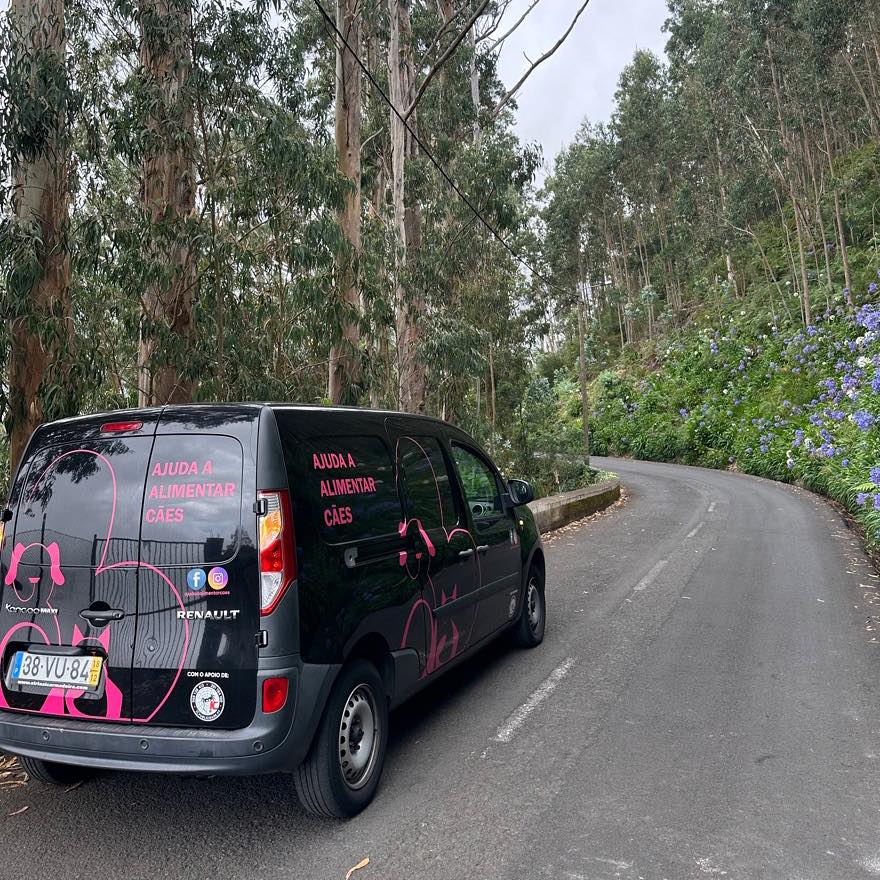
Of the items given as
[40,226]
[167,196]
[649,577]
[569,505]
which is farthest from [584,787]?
[569,505]

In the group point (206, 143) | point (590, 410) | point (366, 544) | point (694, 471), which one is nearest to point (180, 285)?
point (206, 143)

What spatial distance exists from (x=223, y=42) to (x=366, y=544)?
22.9 ft

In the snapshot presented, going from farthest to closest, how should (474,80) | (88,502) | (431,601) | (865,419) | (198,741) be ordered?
1. (474,80)
2. (865,419)
3. (431,601)
4. (88,502)
5. (198,741)

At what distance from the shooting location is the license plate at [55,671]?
3381mm

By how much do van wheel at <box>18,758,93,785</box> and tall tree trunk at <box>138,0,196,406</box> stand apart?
485 cm

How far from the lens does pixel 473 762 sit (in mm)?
4293

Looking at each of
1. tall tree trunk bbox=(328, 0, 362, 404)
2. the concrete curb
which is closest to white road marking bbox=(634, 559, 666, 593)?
the concrete curb

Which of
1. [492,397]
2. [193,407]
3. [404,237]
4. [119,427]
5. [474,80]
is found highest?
[474,80]

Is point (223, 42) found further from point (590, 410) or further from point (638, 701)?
point (590, 410)

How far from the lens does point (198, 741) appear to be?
3230mm

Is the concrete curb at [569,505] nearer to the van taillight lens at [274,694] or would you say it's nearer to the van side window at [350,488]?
the van side window at [350,488]

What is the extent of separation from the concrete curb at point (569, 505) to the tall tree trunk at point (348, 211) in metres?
3.60

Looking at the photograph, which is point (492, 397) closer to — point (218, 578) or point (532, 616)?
point (532, 616)

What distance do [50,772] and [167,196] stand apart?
21.7 ft
